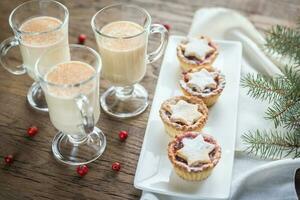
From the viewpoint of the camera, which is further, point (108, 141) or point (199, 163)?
point (108, 141)

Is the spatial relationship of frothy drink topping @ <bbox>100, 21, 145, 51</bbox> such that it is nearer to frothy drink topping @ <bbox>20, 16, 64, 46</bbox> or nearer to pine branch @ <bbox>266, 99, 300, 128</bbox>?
frothy drink topping @ <bbox>20, 16, 64, 46</bbox>

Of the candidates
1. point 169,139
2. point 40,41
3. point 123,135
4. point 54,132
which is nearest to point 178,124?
point 169,139

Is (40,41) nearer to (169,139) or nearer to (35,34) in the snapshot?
(35,34)

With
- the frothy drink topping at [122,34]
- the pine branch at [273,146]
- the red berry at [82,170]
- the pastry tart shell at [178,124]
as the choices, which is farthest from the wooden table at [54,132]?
the pine branch at [273,146]

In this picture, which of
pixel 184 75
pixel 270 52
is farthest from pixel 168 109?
pixel 270 52

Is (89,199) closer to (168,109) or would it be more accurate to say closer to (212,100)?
Answer: (168,109)

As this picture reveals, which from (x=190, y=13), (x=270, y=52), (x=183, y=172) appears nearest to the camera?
(x=183, y=172)
